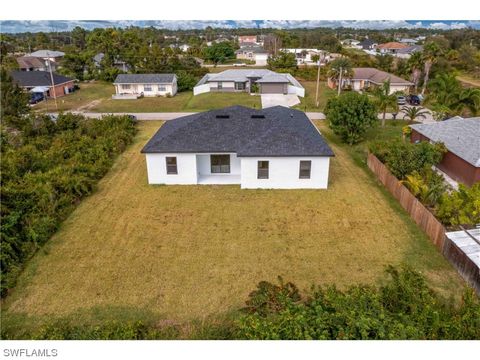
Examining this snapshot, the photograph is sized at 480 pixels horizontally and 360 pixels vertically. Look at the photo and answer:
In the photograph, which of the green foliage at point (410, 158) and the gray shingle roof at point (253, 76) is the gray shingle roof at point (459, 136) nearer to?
the green foliage at point (410, 158)

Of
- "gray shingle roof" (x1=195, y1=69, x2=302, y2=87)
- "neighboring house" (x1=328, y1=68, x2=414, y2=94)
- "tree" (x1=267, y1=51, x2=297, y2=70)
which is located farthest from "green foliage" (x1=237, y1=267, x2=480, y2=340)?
"tree" (x1=267, y1=51, x2=297, y2=70)

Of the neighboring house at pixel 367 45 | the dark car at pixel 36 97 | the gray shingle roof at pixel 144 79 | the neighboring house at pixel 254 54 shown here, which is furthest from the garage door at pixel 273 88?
the neighboring house at pixel 367 45

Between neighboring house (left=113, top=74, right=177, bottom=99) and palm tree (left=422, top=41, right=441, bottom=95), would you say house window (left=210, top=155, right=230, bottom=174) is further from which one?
palm tree (left=422, top=41, right=441, bottom=95)

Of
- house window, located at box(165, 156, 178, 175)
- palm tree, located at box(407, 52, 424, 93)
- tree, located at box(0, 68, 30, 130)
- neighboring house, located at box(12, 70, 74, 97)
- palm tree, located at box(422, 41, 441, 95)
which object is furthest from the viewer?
neighboring house, located at box(12, 70, 74, 97)

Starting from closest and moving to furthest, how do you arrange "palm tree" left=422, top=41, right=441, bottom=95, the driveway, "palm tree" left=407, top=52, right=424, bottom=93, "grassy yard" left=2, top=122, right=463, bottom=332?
"grassy yard" left=2, top=122, right=463, bottom=332 < the driveway < "palm tree" left=422, top=41, right=441, bottom=95 < "palm tree" left=407, top=52, right=424, bottom=93

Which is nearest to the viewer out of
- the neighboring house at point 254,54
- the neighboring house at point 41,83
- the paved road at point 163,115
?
the paved road at point 163,115

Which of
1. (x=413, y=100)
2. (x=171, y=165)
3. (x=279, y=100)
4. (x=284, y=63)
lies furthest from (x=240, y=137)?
(x=284, y=63)

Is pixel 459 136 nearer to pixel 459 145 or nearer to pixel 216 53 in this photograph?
pixel 459 145
